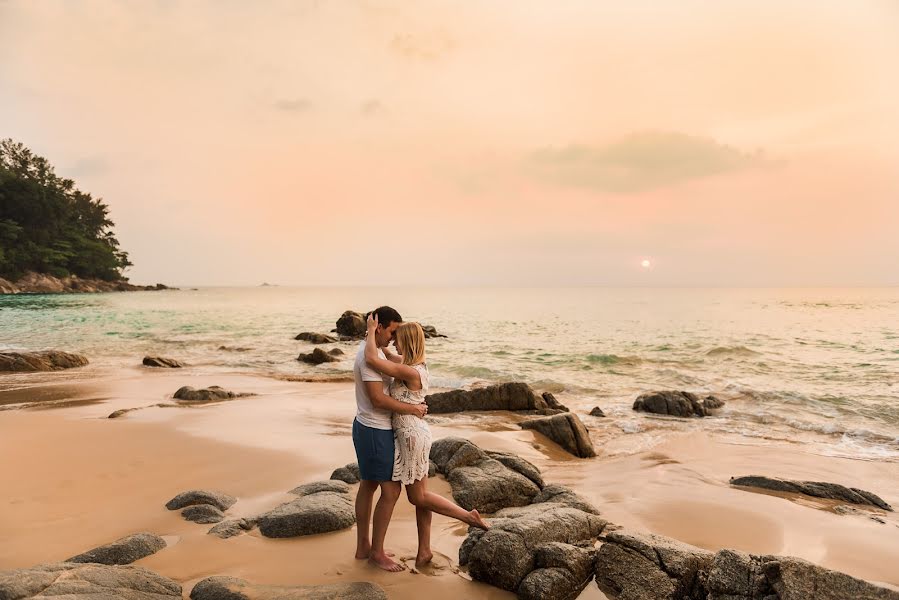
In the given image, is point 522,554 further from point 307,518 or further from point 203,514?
point 203,514

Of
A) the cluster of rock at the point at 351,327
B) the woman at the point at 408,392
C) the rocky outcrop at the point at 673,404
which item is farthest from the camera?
the cluster of rock at the point at 351,327

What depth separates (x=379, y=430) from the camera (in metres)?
4.73

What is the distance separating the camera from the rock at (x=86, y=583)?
11.8 feet

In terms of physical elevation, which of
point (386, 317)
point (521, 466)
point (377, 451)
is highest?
point (386, 317)

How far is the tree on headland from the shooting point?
81.7 m

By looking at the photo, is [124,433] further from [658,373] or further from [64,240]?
[64,240]

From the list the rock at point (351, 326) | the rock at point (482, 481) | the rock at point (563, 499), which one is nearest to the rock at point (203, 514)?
the rock at point (482, 481)

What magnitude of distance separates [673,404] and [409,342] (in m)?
12.1

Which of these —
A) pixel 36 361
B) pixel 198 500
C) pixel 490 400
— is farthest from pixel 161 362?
pixel 198 500

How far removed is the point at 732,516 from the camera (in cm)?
677

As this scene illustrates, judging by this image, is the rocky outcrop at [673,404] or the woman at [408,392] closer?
the woman at [408,392]

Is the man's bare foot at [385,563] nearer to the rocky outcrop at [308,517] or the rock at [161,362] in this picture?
the rocky outcrop at [308,517]

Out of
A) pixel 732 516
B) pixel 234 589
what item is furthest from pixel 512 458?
pixel 234 589

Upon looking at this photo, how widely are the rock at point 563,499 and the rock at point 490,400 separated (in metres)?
7.16
